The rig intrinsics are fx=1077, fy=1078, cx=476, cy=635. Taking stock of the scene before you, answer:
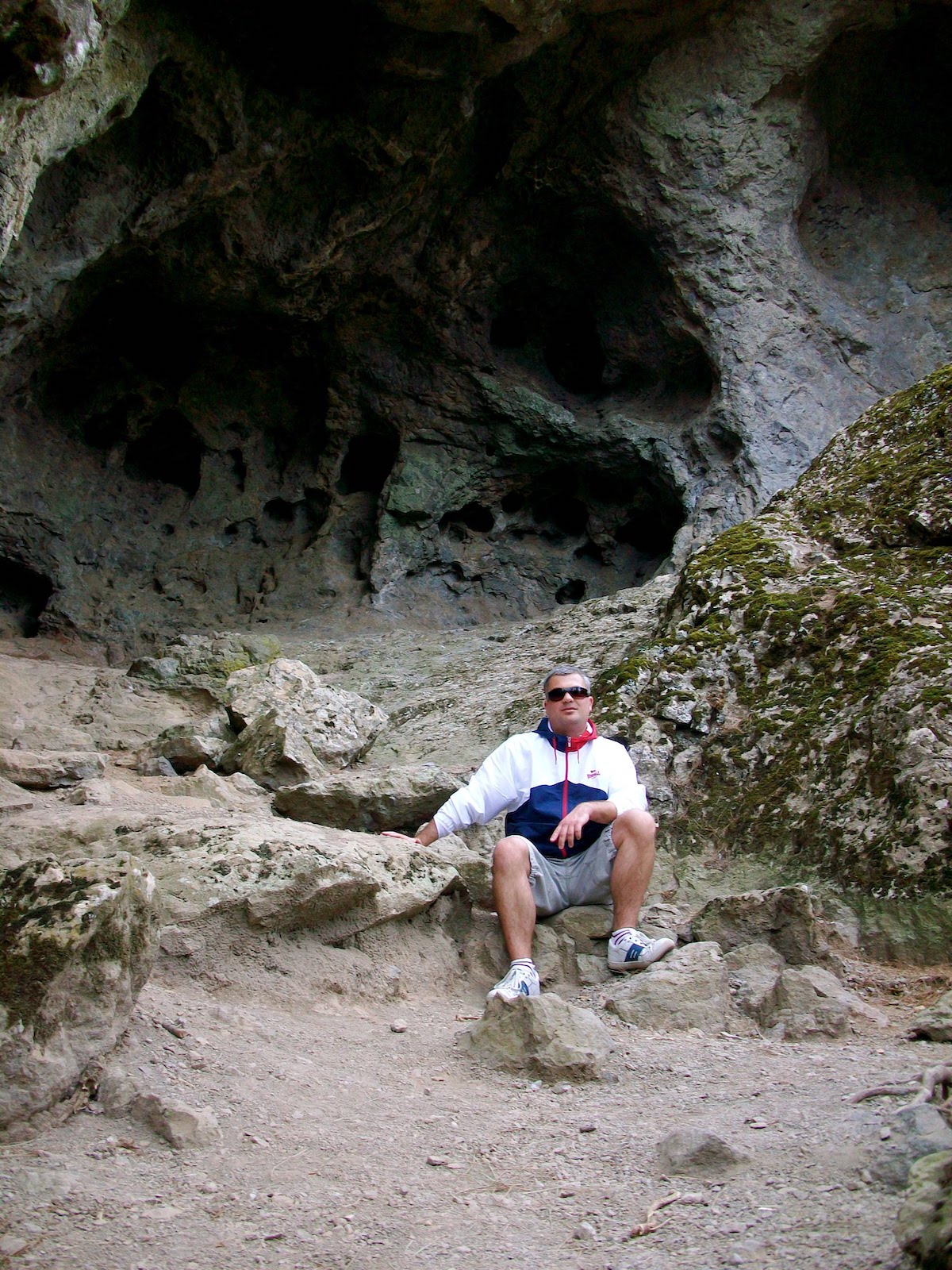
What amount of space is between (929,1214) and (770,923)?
7.48 feet

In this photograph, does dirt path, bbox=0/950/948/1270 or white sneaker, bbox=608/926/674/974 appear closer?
dirt path, bbox=0/950/948/1270

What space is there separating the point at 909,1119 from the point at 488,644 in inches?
311

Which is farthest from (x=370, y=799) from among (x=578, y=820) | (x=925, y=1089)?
(x=925, y=1089)

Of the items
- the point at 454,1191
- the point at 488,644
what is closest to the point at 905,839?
the point at 454,1191

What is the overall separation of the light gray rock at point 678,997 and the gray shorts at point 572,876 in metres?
0.53

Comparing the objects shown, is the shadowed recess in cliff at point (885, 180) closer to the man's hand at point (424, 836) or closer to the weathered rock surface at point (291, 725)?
the weathered rock surface at point (291, 725)

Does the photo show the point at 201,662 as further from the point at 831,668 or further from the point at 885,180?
the point at 885,180

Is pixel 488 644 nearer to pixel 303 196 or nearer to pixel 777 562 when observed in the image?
pixel 777 562

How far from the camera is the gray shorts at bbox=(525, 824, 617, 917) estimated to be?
3.96 metres

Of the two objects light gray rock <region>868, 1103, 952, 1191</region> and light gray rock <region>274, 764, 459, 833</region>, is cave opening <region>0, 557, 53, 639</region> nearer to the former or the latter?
light gray rock <region>274, 764, 459, 833</region>

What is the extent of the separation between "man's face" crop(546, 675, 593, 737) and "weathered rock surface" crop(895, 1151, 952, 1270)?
2.45m

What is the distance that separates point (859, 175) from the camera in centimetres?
1452

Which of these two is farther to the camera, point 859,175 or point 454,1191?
point 859,175

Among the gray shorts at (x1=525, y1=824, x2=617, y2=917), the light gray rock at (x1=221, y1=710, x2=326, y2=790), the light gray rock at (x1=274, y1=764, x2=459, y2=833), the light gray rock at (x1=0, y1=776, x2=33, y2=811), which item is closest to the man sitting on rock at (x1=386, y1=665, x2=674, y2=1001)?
the gray shorts at (x1=525, y1=824, x2=617, y2=917)
